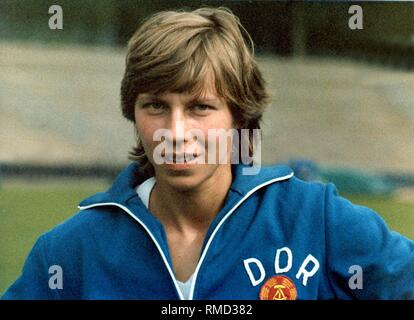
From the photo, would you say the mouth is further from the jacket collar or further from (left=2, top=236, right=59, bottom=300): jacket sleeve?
(left=2, top=236, right=59, bottom=300): jacket sleeve

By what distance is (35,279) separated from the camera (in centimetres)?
253

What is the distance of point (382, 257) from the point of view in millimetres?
2461

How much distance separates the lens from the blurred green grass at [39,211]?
2.54m

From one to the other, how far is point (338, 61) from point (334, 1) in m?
0.20

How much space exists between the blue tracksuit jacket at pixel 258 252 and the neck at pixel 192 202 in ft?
0.13

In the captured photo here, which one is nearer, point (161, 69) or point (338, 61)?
point (161, 69)

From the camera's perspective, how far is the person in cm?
242

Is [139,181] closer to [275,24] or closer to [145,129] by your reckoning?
[145,129]

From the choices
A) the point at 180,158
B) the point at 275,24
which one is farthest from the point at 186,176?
the point at 275,24

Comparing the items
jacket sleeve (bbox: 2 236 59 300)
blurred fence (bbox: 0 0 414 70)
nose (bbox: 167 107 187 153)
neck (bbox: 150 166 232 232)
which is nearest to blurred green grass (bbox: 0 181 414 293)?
jacket sleeve (bbox: 2 236 59 300)

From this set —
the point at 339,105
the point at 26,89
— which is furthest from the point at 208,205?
the point at 26,89

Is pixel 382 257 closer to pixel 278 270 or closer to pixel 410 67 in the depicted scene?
pixel 278 270

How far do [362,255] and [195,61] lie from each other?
81 centimetres
